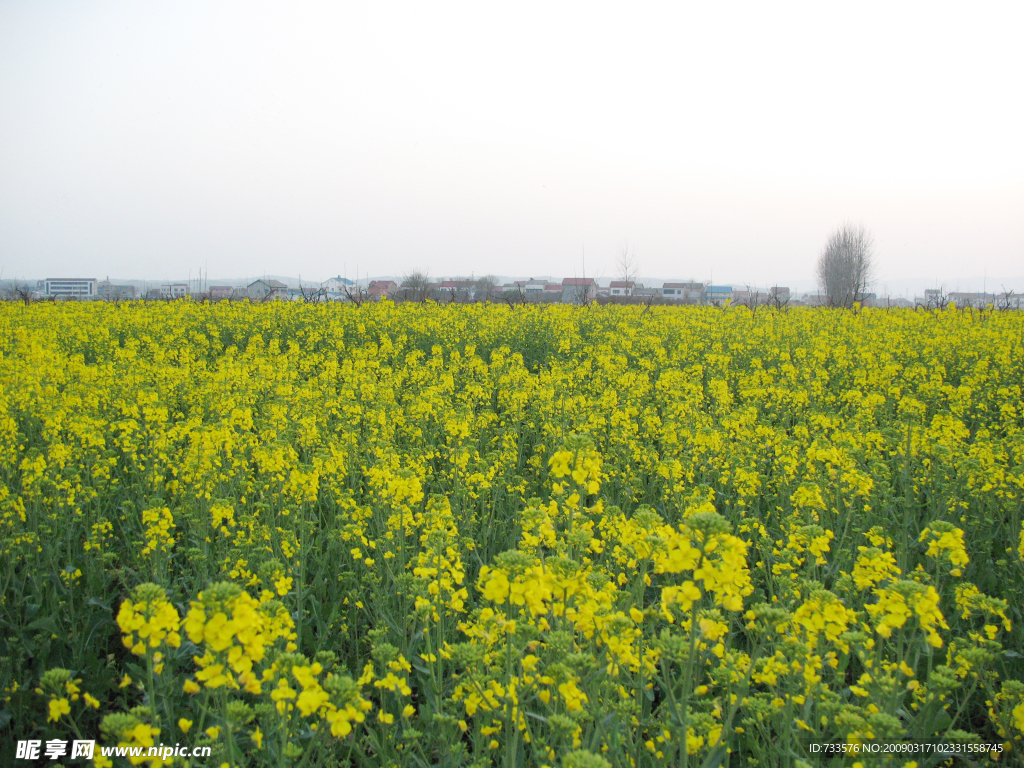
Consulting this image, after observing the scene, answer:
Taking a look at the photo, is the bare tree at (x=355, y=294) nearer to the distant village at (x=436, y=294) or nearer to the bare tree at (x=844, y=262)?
the distant village at (x=436, y=294)

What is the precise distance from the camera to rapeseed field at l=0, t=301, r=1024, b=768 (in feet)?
6.64

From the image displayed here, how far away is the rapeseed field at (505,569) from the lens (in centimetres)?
202

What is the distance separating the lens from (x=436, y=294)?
81.3ft

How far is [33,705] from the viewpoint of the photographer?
2.96m

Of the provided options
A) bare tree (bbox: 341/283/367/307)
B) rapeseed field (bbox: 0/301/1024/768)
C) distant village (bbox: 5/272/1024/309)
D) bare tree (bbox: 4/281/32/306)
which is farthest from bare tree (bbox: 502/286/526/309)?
bare tree (bbox: 4/281/32/306)

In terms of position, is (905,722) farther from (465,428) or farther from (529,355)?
(529,355)

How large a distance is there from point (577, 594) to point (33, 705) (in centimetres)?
285

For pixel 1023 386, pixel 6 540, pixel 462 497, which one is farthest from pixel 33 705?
pixel 1023 386

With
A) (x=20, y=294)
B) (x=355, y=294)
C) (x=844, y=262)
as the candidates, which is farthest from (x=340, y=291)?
(x=844, y=262)

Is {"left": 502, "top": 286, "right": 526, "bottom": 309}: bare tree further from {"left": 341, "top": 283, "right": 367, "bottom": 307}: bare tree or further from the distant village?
{"left": 341, "top": 283, "right": 367, "bottom": 307}: bare tree

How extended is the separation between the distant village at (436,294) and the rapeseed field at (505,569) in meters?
11.0

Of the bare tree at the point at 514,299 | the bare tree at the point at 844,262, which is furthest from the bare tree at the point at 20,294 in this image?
the bare tree at the point at 844,262

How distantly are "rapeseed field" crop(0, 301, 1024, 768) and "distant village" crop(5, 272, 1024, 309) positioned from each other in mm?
11025

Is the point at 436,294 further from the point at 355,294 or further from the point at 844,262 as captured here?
the point at 844,262
